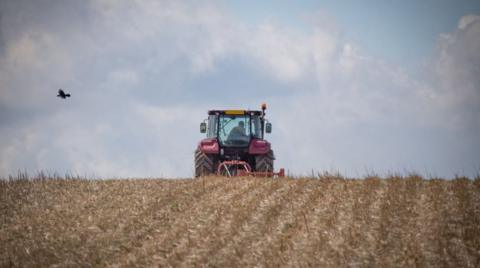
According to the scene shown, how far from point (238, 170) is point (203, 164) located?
5.50 ft

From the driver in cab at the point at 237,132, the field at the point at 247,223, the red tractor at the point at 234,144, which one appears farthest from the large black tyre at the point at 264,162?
the field at the point at 247,223

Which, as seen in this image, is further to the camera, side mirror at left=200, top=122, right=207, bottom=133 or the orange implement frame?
side mirror at left=200, top=122, right=207, bottom=133

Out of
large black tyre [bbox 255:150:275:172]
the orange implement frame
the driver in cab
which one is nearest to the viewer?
the orange implement frame

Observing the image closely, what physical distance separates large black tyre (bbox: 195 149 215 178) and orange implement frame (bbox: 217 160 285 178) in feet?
1.11

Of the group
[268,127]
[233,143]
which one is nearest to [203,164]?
[233,143]

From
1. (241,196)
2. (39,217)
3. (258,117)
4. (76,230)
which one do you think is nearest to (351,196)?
(241,196)

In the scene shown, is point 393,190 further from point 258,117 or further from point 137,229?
point 258,117

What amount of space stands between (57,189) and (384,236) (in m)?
8.51

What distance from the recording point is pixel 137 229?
42.6ft

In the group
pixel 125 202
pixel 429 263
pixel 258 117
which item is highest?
pixel 258 117

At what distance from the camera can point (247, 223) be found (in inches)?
497

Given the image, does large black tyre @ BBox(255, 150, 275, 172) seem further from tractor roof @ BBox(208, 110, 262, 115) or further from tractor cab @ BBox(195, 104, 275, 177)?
tractor roof @ BBox(208, 110, 262, 115)

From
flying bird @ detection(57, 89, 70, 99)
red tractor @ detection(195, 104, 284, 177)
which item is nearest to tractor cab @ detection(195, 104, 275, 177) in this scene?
red tractor @ detection(195, 104, 284, 177)

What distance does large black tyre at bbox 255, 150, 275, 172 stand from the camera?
20.9 m
